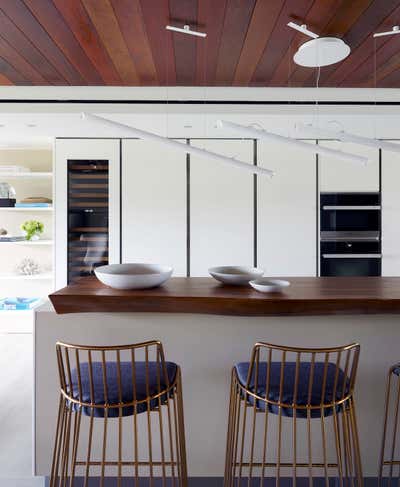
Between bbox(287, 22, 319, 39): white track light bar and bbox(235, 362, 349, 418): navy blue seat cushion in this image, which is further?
bbox(287, 22, 319, 39): white track light bar

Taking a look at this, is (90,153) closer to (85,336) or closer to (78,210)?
(78,210)

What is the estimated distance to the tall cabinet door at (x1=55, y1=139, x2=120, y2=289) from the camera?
4285 millimetres

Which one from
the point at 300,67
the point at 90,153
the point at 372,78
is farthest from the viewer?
the point at 90,153

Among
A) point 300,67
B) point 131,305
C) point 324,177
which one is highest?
point 300,67

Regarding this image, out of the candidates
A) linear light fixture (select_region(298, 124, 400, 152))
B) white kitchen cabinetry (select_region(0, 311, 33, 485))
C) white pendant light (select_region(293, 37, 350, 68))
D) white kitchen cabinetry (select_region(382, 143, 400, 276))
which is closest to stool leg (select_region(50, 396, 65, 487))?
white kitchen cabinetry (select_region(0, 311, 33, 485))

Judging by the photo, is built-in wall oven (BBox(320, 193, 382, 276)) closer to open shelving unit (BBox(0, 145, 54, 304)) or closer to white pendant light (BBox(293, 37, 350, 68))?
white pendant light (BBox(293, 37, 350, 68))

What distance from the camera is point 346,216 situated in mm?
4340

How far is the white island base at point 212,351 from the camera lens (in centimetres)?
208

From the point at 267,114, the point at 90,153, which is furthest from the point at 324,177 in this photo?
the point at 90,153

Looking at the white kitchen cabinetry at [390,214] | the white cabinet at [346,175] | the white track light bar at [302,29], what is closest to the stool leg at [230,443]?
the white track light bar at [302,29]

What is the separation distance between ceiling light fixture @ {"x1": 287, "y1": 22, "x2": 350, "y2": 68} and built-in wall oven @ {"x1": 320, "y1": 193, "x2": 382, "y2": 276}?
5.92 feet

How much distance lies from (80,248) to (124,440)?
2.63 meters

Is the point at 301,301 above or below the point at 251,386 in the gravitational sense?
above

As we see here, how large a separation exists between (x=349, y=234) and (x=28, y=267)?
3775mm
